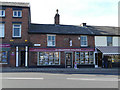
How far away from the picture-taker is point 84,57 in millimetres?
22844

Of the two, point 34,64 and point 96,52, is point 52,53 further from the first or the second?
point 96,52

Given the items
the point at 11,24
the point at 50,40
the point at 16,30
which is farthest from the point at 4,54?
the point at 50,40

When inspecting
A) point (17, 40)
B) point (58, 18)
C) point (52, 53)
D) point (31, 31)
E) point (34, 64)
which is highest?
point (58, 18)

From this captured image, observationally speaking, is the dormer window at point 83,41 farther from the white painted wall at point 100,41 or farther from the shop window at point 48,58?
the shop window at point 48,58

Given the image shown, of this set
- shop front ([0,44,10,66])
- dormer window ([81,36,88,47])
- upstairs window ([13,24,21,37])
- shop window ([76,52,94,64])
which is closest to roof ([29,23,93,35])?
dormer window ([81,36,88,47])

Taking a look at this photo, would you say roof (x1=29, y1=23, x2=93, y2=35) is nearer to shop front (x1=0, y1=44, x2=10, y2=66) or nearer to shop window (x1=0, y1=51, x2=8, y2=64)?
shop front (x1=0, y1=44, x2=10, y2=66)

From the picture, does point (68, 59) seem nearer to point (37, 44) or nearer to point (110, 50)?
point (37, 44)

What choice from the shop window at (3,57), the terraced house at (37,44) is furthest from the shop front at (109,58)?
the shop window at (3,57)

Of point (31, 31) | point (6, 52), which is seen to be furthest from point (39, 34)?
point (6, 52)

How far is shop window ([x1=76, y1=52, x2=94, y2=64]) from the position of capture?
22656 millimetres

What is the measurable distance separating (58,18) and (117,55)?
464 inches

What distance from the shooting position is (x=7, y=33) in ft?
69.1

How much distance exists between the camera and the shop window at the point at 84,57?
22656mm

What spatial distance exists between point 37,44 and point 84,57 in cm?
750
